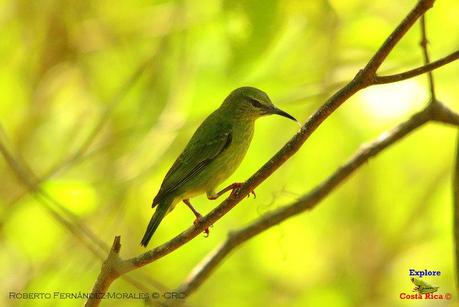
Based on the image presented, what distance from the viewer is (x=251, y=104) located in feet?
14.6

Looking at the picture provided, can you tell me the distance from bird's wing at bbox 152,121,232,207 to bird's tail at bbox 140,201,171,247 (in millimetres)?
93

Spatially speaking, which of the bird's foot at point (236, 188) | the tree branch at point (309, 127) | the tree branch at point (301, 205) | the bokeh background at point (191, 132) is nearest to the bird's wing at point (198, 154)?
the bokeh background at point (191, 132)

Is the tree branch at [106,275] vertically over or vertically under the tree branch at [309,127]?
under

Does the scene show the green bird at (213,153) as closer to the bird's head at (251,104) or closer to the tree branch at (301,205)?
the bird's head at (251,104)

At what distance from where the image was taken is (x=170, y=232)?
15.2 feet

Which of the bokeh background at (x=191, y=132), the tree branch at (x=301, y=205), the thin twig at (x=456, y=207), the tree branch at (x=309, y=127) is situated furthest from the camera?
the bokeh background at (x=191, y=132)

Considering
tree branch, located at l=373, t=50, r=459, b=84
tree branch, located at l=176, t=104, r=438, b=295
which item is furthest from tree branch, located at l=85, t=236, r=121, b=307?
tree branch, located at l=373, t=50, r=459, b=84

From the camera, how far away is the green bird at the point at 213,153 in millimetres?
4129

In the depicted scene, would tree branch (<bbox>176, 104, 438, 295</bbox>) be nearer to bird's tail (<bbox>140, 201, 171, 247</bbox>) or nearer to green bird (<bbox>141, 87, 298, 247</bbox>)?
bird's tail (<bbox>140, 201, 171, 247</bbox>)

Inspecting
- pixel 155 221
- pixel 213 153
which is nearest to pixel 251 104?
pixel 213 153

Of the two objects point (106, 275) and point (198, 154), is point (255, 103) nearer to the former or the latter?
point (198, 154)

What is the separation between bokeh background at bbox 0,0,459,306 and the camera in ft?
12.8

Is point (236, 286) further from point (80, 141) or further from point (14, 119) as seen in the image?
point (14, 119)

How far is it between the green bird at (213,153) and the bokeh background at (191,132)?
13 cm
